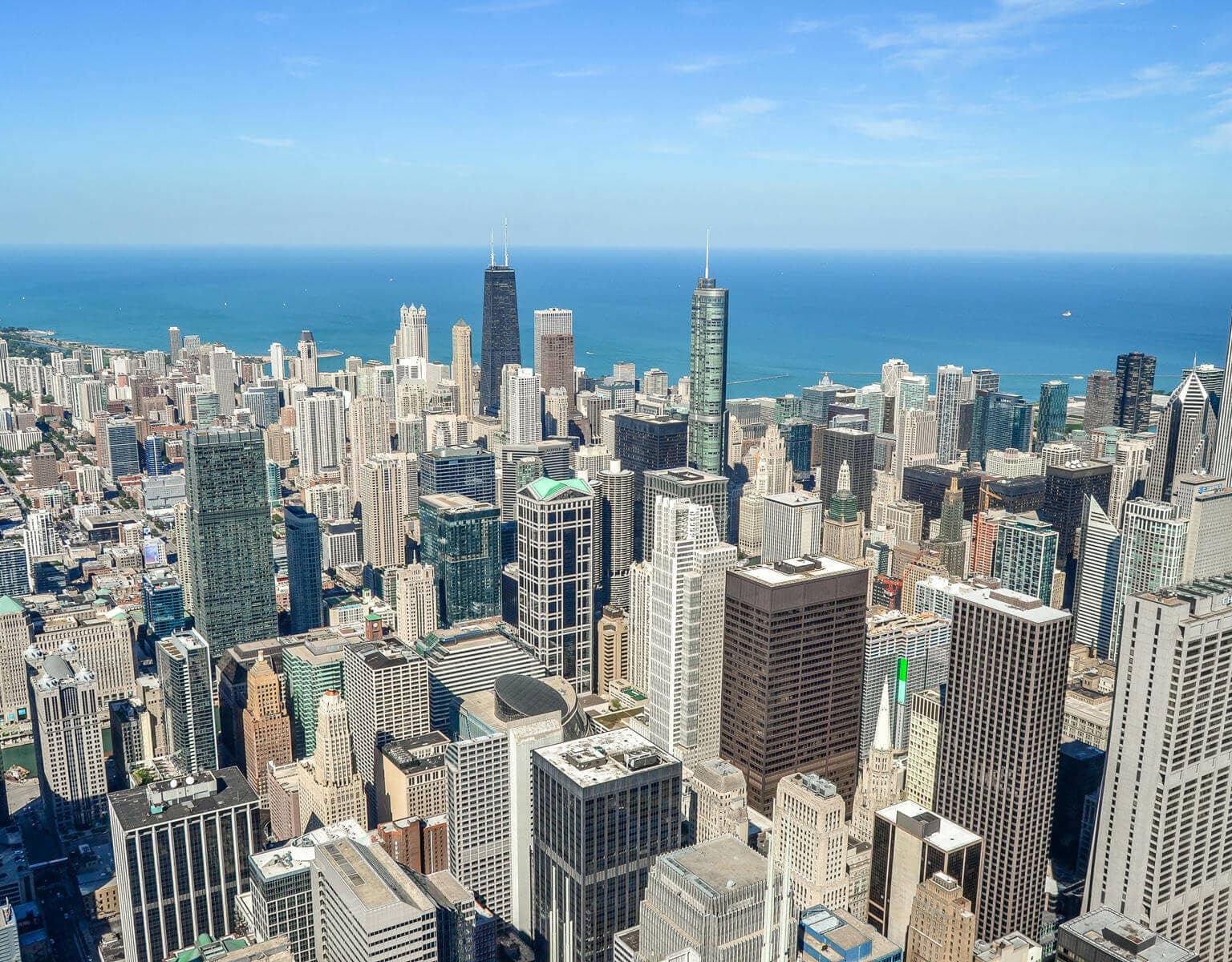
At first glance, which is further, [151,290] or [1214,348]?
[151,290]

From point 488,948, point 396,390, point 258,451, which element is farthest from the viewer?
point 396,390

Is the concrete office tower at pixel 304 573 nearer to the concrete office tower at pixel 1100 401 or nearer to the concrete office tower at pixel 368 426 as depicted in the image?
the concrete office tower at pixel 368 426

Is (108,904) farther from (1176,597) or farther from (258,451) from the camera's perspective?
(1176,597)

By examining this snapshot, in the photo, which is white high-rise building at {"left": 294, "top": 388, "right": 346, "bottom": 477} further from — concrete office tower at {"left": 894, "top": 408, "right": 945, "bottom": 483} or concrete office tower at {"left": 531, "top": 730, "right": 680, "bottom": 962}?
concrete office tower at {"left": 531, "top": 730, "right": 680, "bottom": 962}

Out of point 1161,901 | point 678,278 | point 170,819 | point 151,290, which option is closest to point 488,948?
point 170,819

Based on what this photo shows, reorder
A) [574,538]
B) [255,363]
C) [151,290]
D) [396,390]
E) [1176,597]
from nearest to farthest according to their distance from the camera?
[1176,597] → [574,538] → [396,390] → [255,363] → [151,290]

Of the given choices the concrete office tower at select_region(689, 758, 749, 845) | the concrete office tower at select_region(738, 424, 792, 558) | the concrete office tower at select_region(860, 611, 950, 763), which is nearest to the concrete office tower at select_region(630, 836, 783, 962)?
the concrete office tower at select_region(689, 758, 749, 845)

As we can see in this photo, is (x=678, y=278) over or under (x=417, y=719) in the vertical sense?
over

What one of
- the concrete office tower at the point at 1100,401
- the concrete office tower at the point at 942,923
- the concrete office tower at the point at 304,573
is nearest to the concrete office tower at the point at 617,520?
the concrete office tower at the point at 304,573
